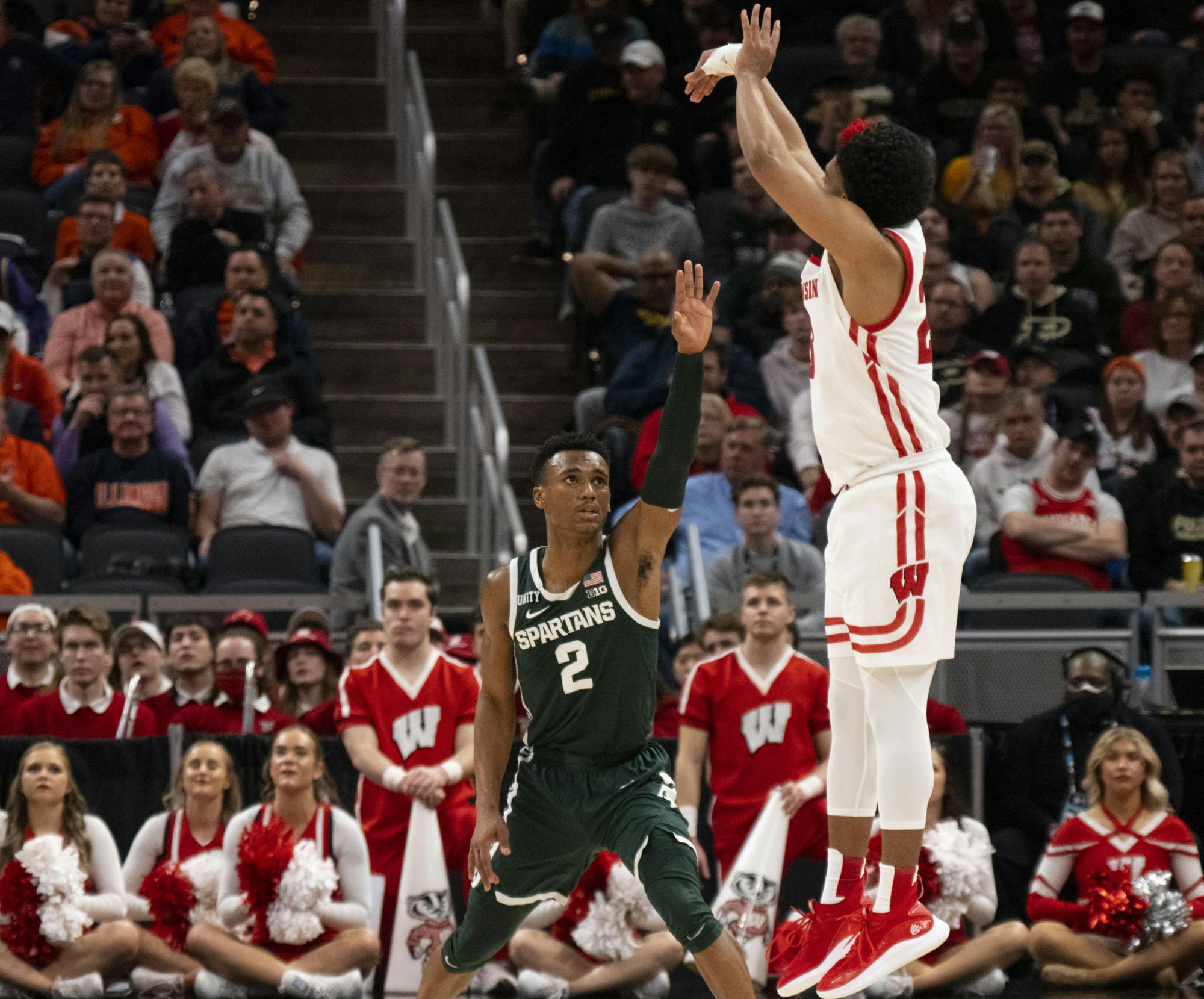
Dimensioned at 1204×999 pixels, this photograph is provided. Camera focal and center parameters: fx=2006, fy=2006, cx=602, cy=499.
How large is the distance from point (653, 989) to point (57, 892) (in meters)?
2.47

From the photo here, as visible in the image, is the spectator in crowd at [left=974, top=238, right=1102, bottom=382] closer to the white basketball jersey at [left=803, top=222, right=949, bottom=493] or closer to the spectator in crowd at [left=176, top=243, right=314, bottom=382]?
the spectator in crowd at [left=176, top=243, right=314, bottom=382]

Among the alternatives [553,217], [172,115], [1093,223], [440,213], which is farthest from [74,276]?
[1093,223]

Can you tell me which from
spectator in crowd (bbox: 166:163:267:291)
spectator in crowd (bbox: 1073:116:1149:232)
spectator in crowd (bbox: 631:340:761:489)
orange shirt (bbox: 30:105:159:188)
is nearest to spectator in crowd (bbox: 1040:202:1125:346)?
spectator in crowd (bbox: 1073:116:1149:232)

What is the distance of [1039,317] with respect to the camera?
11859 mm

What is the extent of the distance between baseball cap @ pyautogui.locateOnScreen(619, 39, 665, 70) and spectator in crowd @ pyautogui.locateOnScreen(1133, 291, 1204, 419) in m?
3.67

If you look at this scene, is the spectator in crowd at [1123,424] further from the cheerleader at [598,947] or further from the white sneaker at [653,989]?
the white sneaker at [653,989]

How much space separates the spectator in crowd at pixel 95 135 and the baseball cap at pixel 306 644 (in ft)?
14.7

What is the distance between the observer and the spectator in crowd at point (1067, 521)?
9.96 meters

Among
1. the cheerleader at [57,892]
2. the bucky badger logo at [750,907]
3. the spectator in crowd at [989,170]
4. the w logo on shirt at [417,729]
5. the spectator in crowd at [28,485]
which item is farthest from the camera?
the spectator in crowd at [989,170]

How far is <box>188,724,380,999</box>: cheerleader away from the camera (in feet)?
26.7

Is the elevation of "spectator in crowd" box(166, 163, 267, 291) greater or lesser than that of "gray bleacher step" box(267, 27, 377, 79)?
lesser

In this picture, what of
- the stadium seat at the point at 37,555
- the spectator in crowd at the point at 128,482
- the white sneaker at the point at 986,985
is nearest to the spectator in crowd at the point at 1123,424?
the white sneaker at the point at 986,985

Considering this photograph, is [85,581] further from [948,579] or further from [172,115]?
[948,579]

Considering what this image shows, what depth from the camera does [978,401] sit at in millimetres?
10883
